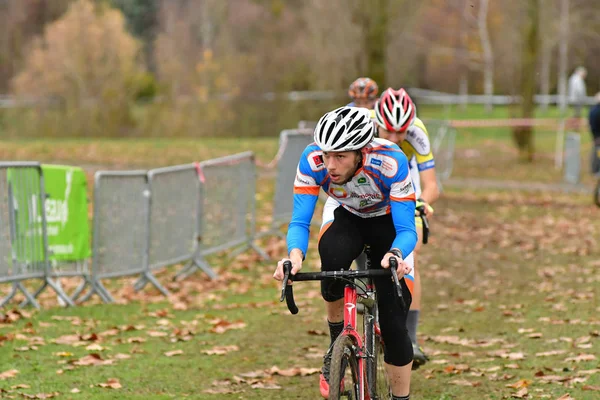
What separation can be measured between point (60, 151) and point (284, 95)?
13.2 metres

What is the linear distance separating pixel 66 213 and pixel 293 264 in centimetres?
591

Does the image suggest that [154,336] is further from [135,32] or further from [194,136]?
[135,32]

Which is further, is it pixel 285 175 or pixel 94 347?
pixel 285 175

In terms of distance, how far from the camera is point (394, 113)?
751cm

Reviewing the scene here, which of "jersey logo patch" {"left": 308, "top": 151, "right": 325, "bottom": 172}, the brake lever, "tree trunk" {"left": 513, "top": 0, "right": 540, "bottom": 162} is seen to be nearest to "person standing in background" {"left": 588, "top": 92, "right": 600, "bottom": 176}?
"tree trunk" {"left": 513, "top": 0, "right": 540, "bottom": 162}

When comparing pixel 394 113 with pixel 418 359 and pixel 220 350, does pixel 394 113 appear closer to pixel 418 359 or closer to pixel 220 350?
pixel 418 359

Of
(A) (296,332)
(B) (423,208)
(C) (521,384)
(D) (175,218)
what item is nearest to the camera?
(B) (423,208)

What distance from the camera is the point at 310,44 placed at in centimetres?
5078

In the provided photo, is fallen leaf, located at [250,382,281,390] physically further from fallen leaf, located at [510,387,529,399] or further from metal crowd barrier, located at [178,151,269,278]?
metal crowd barrier, located at [178,151,269,278]

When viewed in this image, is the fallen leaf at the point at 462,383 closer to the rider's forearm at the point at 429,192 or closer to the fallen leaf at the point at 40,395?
the rider's forearm at the point at 429,192

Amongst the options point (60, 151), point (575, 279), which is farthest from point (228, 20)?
point (575, 279)

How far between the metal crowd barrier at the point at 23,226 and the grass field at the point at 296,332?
0.39 metres

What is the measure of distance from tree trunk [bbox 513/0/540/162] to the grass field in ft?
42.7

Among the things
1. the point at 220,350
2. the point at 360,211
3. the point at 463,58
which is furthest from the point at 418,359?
the point at 463,58
